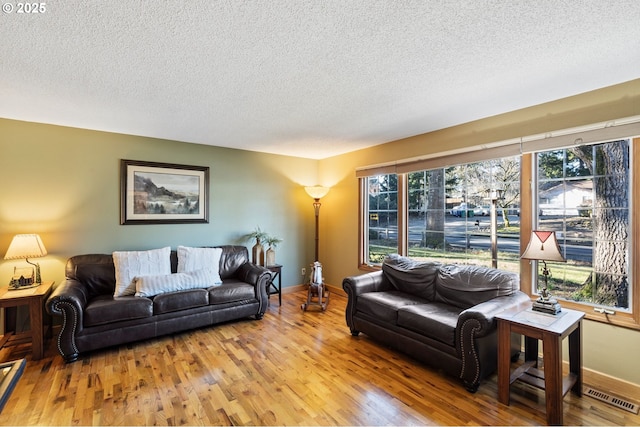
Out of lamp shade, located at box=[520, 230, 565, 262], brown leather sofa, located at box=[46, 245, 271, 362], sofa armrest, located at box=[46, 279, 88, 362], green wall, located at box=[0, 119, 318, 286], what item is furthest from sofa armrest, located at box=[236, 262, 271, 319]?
lamp shade, located at box=[520, 230, 565, 262]

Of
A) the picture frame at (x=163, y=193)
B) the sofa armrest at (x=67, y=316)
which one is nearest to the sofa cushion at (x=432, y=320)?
the sofa armrest at (x=67, y=316)

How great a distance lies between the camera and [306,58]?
1996 mm

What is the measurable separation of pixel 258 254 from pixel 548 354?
12.1 feet

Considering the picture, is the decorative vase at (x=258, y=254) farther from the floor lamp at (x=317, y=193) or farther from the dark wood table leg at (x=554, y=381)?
the dark wood table leg at (x=554, y=381)

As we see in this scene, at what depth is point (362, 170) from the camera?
4.60 m

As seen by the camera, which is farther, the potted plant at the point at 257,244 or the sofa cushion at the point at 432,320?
the potted plant at the point at 257,244

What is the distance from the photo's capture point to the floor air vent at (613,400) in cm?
211

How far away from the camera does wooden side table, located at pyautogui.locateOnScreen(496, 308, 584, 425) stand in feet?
6.41

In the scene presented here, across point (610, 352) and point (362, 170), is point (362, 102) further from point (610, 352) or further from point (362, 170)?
point (610, 352)

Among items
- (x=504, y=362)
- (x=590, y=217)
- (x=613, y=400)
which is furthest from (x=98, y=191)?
(x=613, y=400)

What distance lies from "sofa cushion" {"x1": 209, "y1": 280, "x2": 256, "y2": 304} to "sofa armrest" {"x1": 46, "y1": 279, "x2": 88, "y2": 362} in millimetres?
1216

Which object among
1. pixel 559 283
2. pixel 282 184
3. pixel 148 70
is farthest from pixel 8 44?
pixel 559 283

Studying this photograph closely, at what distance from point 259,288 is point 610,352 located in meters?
3.47

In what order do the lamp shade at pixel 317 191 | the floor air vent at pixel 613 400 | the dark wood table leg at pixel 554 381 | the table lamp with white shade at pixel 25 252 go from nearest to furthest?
1. the dark wood table leg at pixel 554 381
2. the floor air vent at pixel 613 400
3. the table lamp with white shade at pixel 25 252
4. the lamp shade at pixel 317 191
